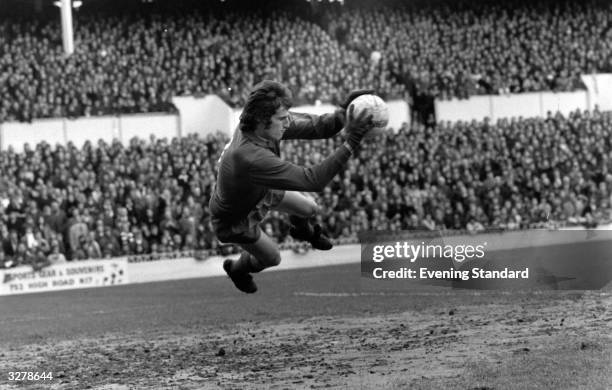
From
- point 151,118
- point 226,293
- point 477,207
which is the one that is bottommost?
point 226,293

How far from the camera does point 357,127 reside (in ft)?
21.9

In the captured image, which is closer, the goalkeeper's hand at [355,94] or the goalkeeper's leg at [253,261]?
the goalkeeper's hand at [355,94]

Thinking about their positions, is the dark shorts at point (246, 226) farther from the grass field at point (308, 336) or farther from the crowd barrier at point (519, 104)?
the crowd barrier at point (519, 104)

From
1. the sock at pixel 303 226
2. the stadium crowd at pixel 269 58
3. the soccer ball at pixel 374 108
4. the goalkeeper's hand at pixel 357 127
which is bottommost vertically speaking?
the sock at pixel 303 226

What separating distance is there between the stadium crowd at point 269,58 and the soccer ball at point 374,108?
1409 centimetres

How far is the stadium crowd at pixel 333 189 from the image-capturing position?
1959 cm

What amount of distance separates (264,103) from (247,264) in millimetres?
1656

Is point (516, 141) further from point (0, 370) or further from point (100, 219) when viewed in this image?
point (0, 370)

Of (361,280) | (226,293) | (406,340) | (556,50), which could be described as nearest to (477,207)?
(361,280)

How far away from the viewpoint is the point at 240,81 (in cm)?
2414

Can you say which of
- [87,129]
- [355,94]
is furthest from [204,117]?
[355,94]

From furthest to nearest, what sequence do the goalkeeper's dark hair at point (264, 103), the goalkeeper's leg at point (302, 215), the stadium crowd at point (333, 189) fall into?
the stadium crowd at point (333, 189) < the goalkeeper's leg at point (302, 215) < the goalkeeper's dark hair at point (264, 103)

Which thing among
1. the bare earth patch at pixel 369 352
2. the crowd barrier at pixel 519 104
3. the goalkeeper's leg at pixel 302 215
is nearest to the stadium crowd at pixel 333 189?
the crowd barrier at pixel 519 104

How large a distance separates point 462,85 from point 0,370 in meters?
16.5
